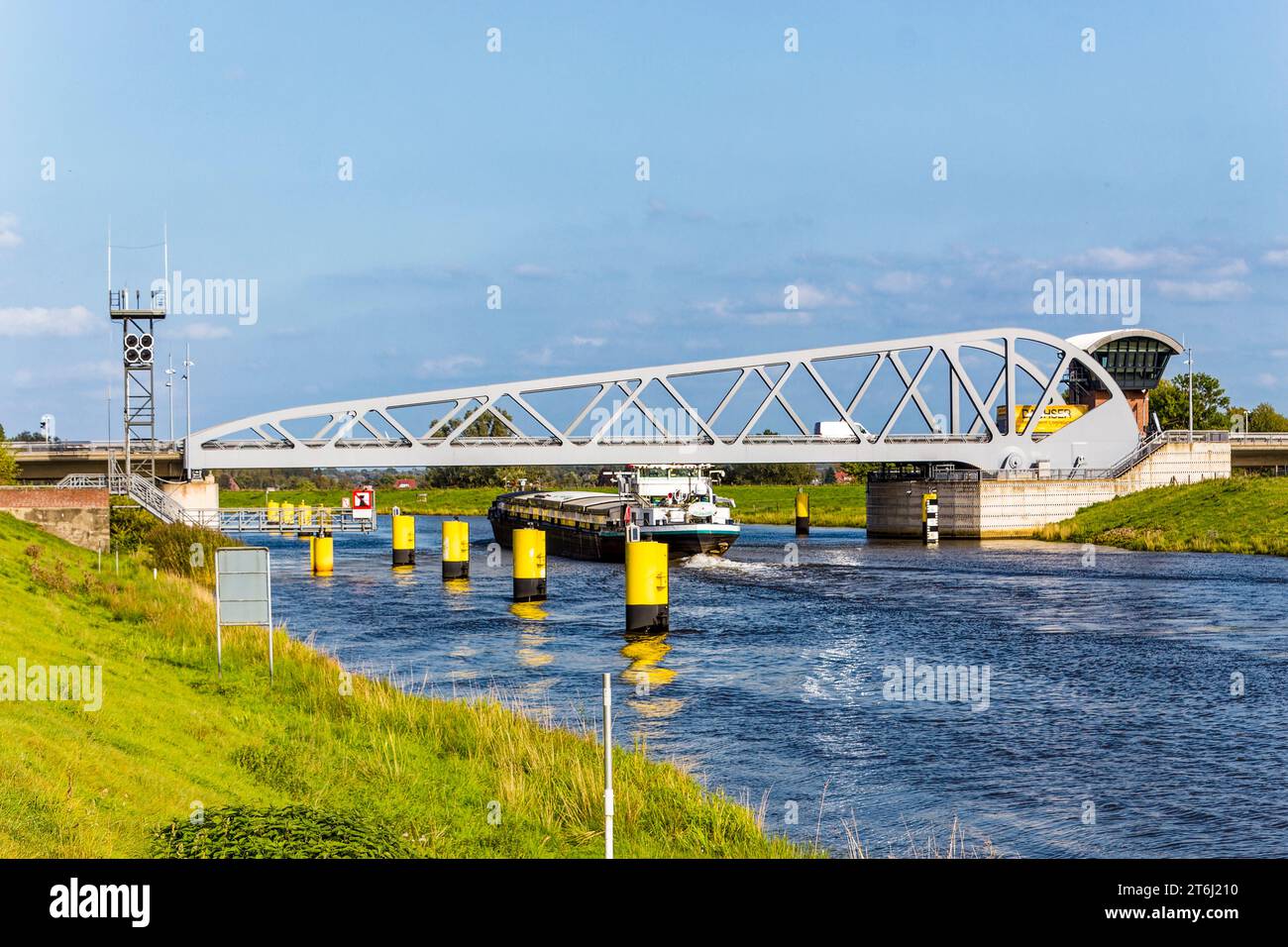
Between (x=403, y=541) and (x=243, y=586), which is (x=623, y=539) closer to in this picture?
(x=403, y=541)

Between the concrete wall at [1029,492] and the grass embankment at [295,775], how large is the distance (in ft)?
240

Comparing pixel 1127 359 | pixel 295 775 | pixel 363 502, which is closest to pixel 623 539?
pixel 363 502

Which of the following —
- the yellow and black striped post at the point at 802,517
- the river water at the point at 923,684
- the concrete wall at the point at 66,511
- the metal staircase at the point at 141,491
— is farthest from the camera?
the yellow and black striped post at the point at 802,517

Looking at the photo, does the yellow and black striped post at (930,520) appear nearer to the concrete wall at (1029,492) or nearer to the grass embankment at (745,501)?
the concrete wall at (1029,492)

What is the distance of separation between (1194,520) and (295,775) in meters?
73.4

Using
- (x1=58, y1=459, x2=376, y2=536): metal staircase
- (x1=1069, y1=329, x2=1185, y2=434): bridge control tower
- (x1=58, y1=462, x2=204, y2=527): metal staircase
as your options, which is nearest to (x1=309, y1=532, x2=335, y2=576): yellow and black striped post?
(x1=58, y1=459, x2=376, y2=536): metal staircase

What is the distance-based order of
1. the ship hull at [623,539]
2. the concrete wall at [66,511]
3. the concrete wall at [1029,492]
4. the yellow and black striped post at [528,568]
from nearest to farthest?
the yellow and black striped post at [528,568] → the concrete wall at [66,511] → the ship hull at [623,539] → the concrete wall at [1029,492]

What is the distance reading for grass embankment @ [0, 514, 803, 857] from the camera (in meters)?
12.4

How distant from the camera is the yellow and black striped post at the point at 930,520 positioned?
90938 mm

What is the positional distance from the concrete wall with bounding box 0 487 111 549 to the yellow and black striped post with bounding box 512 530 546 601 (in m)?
17.2

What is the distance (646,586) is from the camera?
112 feet

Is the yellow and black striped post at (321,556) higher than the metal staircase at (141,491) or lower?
lower

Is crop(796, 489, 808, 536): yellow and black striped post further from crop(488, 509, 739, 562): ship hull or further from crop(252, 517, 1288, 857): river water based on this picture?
crop(252, 517, 1288, 857): river water

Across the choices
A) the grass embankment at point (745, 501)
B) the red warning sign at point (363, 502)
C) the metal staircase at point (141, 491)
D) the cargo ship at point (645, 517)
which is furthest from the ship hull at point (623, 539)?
the grass embankment at point (745, 501)
